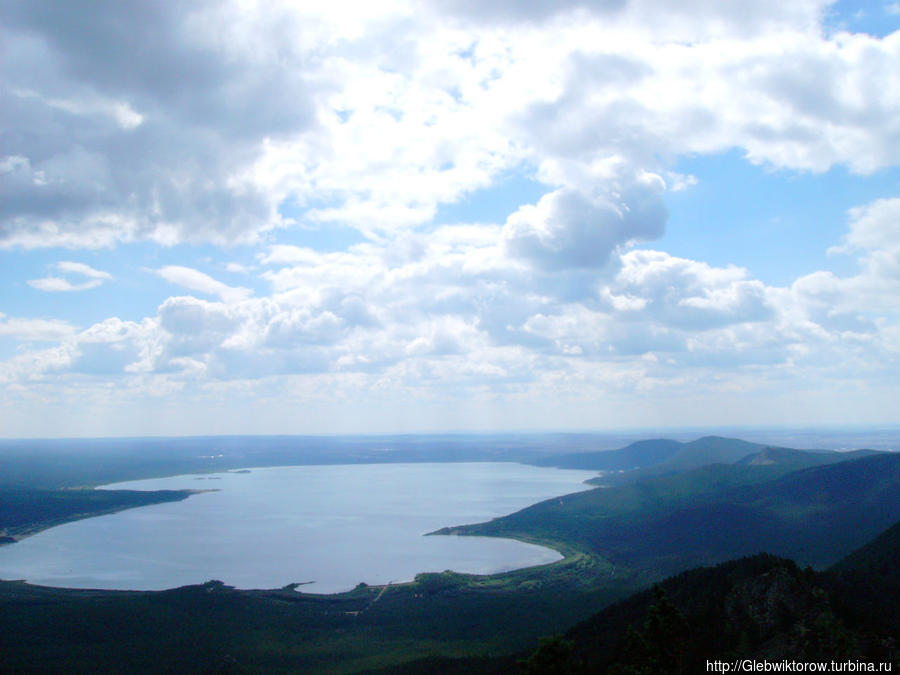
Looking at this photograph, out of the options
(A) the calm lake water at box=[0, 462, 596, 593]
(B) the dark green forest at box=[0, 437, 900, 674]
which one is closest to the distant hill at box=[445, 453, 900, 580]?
(B) the dark green forest at box=[0, 437, 900, 674]

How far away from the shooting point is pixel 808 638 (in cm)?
5072

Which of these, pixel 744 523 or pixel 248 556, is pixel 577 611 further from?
pixel 248 556

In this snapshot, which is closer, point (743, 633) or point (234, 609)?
point (743, 633)

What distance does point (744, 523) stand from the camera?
156m

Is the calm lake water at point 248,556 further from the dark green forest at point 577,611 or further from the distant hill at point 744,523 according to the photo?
the distant hill at point 744,523

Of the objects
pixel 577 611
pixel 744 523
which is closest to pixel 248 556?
pixel 577 611

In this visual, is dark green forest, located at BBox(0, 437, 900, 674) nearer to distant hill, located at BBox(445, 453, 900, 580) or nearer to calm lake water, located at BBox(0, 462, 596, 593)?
distant hill, located at BBox(445, 453, 900, 580)

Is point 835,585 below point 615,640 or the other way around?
the other way around

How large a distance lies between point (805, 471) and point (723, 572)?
463 feet

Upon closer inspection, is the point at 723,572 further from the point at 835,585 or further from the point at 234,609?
the point at 234,609

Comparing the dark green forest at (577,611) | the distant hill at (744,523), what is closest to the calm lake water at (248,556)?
the dark green forest at (577,611)

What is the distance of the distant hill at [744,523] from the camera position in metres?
137

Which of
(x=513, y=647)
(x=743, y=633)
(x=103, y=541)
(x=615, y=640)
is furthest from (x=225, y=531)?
(x=743, y=633)

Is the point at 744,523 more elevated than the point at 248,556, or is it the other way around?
the point at 744,523
